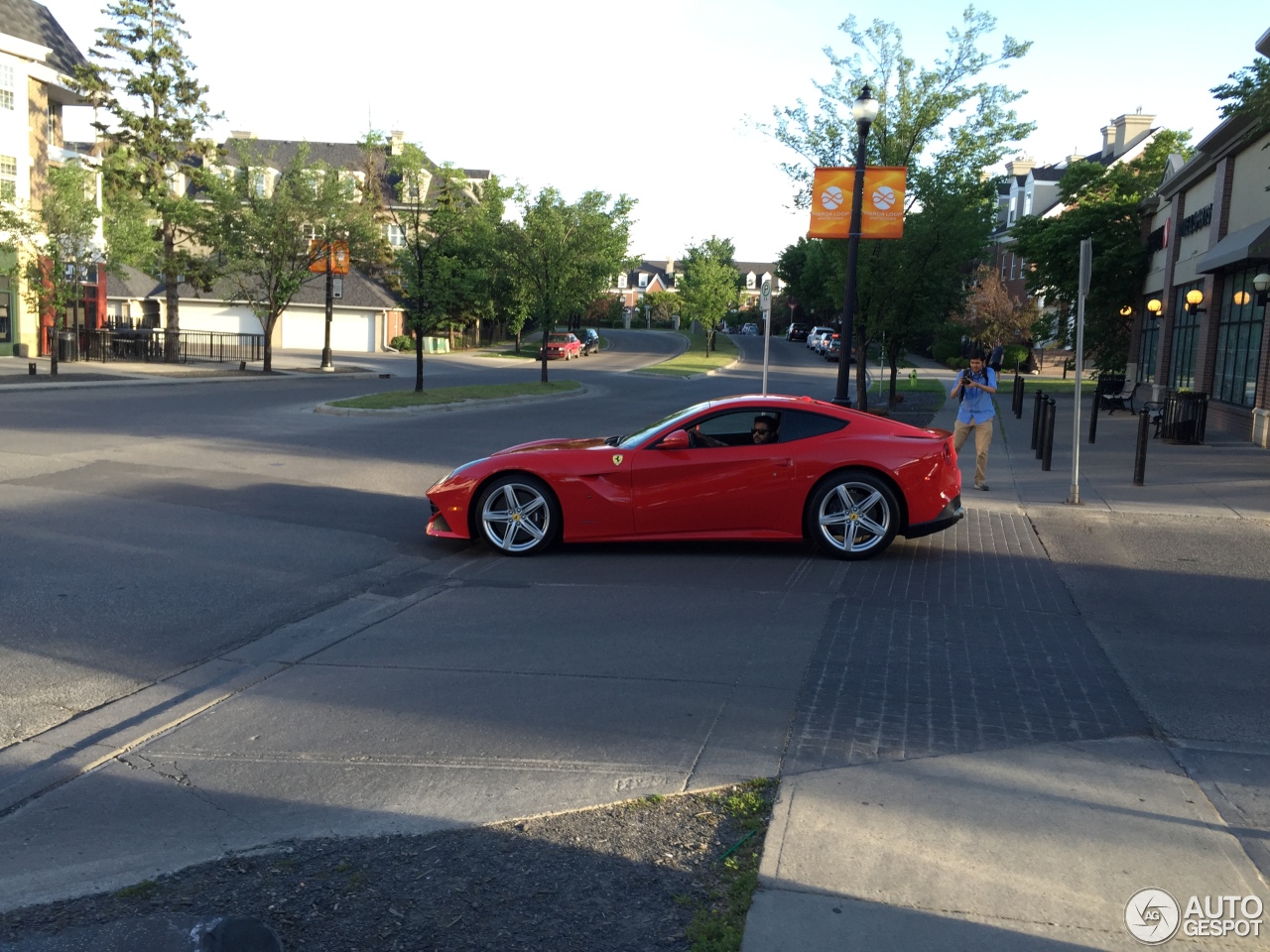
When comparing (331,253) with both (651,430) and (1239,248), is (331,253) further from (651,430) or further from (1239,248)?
(651,430)

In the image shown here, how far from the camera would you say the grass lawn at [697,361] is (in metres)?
53.0

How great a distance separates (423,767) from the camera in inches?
186

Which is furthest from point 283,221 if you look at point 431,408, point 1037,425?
point 1037,425

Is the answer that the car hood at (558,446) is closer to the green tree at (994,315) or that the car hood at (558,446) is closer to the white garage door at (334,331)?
the green tree at (994,315)

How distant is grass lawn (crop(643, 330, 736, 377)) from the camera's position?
53.0 m

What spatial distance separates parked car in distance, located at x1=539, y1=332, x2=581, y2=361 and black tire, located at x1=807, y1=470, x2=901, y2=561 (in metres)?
52.1

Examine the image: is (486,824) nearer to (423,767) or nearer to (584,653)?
(423,767)

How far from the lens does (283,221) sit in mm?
38094

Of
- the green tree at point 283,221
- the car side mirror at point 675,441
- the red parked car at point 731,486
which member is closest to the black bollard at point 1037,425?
the red parked car at point 731,486

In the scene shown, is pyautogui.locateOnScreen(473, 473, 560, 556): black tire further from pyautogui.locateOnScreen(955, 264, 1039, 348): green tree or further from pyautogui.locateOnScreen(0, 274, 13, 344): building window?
pyautogui.locateOnScreen(955, 264, 1039, 348): green tree

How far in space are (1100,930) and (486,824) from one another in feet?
6.85

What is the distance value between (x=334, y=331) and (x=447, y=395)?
36.6 metres

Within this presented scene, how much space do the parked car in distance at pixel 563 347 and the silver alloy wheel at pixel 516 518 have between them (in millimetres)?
51745

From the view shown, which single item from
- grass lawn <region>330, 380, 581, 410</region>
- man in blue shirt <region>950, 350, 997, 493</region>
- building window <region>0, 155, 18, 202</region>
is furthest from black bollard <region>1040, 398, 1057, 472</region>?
building window <region>0, 155, 18, 202</region>
